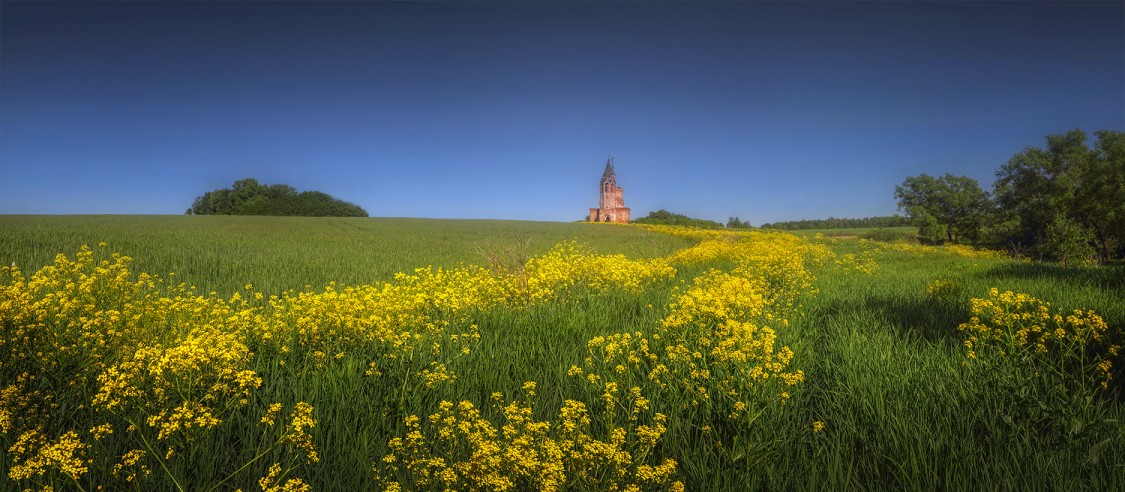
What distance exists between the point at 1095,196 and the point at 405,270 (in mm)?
47368

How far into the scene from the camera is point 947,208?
54.6 m

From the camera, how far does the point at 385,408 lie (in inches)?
120

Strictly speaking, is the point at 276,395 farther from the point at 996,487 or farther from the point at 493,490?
the point at 996,487

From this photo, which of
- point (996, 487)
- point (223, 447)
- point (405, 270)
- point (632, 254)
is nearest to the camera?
point (996, 487)

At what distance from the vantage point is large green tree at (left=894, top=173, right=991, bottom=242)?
2058 inches

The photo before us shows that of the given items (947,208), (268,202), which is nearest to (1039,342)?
(947,208)

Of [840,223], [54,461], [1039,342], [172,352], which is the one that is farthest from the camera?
[840,223]

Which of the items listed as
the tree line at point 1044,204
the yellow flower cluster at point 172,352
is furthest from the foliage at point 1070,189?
the yellow flower cluster at point 172,352

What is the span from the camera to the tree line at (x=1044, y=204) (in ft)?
98.4

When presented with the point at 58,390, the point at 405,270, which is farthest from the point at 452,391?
the point at 405,270

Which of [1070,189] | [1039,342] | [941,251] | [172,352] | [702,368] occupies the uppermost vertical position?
[1070,189]

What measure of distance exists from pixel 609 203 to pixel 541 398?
143 m

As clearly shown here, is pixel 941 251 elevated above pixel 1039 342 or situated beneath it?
situated beneath

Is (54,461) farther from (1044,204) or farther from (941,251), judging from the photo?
(1044,204)
